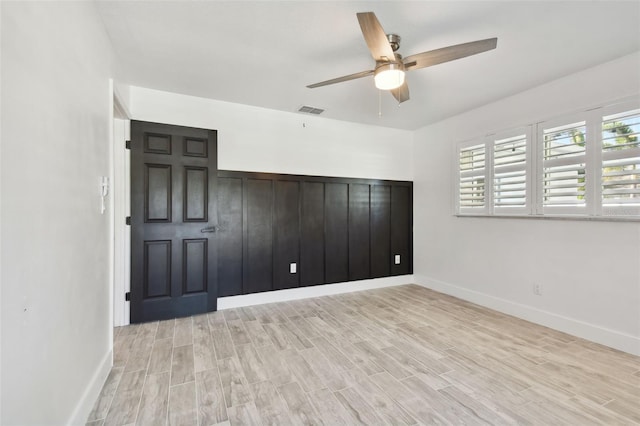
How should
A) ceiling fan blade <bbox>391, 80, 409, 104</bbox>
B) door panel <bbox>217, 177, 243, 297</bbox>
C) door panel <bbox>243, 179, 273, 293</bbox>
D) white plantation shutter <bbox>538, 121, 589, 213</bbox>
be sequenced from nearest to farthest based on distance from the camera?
ceiling fan blade <bbox>391, 80, 409, 104</bbox> → white plantation shutter <bbox>538, 121, 589, 213</bbox> → door panel <bbox>217, 177, 243, 297</bbox> → door panel <bbox>243, 179, 273, 293</bbox>

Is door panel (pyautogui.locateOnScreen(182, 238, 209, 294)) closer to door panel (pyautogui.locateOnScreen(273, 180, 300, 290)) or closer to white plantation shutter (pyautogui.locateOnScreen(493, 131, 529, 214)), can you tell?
door panel (pyautogui.locateOnScreen(273, 180, 300, 290))

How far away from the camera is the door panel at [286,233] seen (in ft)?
13.0

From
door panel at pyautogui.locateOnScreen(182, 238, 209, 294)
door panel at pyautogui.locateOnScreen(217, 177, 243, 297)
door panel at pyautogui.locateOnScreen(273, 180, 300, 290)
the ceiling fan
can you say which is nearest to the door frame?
door panel at pyautogui.locateOnScreen(182, 238, 209, 294)

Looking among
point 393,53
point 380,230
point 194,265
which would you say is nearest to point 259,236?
point 194,265

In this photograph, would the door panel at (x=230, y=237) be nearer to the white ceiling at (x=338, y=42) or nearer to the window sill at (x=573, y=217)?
the white ceiling at (x=338, y=42)

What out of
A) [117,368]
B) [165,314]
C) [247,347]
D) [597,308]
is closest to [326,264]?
[247,347]

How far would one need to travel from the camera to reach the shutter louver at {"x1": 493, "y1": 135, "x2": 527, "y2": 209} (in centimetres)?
334

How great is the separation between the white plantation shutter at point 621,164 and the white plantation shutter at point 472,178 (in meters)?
1.22

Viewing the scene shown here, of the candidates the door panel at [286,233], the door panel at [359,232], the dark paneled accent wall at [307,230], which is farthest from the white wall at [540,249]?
the door panel at [286,233]

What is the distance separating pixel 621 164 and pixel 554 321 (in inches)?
65.7

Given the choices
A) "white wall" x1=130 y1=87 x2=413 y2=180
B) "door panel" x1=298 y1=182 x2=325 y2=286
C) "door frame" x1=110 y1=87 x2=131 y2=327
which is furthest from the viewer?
"door panel" x1=298 y1=182 x2=325 y2=286

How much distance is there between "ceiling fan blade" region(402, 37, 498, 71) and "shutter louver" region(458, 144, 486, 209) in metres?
2.17

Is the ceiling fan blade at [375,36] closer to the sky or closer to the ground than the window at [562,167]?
closer to the sky

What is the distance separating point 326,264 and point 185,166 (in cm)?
231
